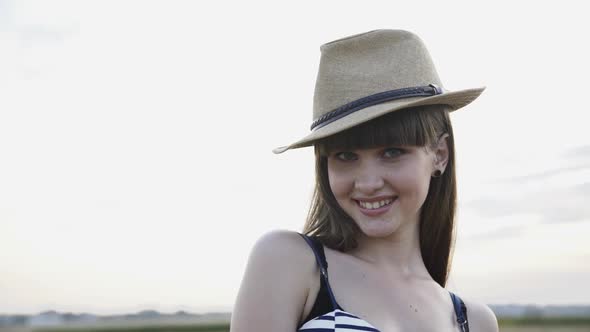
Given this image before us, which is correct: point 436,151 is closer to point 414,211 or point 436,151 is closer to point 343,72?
point 414,211

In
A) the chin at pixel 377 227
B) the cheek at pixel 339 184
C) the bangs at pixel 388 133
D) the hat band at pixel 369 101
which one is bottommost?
the chin at pixel 377 227

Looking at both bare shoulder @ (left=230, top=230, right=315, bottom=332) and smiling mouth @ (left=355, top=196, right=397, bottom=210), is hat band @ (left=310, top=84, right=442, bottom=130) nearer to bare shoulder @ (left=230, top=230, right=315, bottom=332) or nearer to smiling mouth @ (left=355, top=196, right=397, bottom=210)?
smiling mouth @ (left=355, top=196, right=397, bottom=210)

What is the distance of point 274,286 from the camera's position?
3.45 metres

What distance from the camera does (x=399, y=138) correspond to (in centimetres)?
353

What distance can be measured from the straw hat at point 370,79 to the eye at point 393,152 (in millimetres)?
177

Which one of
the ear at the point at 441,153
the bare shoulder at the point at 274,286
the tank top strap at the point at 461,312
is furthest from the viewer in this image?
the tank top strap at the point at 461,312

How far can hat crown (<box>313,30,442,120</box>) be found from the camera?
371cm

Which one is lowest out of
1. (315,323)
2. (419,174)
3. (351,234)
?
(315,323)

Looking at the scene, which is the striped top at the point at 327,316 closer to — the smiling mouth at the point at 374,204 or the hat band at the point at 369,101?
the smiling mouth at the point at 374,204

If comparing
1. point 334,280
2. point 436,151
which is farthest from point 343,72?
point 334,280

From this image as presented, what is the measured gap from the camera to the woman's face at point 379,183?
11.5 ft

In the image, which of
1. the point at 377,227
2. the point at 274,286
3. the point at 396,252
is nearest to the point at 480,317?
the point at 396,252

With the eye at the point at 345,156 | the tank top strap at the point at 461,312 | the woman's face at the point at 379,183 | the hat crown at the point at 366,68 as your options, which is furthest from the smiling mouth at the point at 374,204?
the tank top strap at the point at 461,312

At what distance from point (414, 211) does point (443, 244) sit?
0.58 meters
